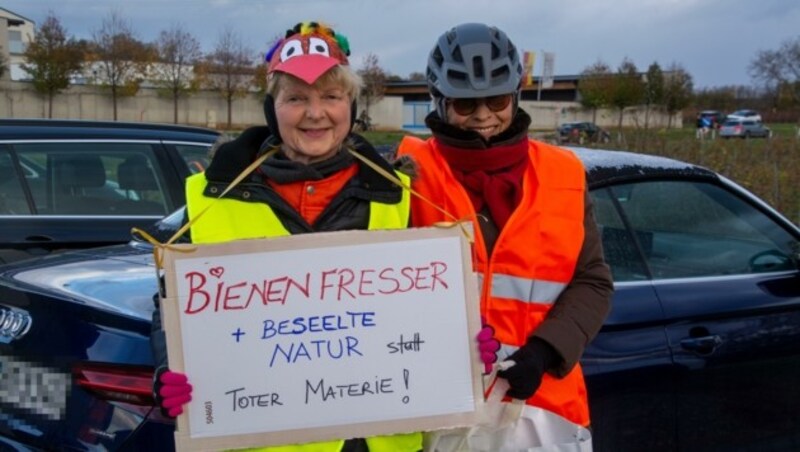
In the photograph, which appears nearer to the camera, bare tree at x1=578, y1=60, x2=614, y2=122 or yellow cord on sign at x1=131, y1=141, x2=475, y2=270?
yellow cord on sign at x1=131, y1=141, x2=475, y2=270

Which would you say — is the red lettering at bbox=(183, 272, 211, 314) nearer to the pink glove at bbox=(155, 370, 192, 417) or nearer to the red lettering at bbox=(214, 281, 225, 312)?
the red lettering at bbox=(214, 281, 225, 312)

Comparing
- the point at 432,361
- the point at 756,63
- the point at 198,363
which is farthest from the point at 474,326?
the point at 756,63

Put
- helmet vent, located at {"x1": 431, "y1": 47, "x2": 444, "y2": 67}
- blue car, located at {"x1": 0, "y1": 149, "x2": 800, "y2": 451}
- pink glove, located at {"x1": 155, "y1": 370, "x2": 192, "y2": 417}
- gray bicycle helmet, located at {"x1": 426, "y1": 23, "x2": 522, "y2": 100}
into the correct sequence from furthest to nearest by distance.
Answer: blue car, located at {"x1": 0, "y1": 149, "x2": 800, "y2": 451}, helmet vent, located at {"x1": 431, "y1": 47, "x2": 444, "y2": 67}, gray bicycle helmet, located at {"x1": 426, "y1": 23, "x2": 522, "y2": 100}, pink glove, located at {"x1": 155, "y1": 370, "x2": 192, "y2": 417}

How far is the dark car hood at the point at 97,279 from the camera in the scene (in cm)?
281

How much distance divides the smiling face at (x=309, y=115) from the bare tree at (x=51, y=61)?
46920mm

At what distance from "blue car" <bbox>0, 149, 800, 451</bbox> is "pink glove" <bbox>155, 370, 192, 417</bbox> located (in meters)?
0.60

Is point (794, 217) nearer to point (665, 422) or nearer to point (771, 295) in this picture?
point (771, 295)

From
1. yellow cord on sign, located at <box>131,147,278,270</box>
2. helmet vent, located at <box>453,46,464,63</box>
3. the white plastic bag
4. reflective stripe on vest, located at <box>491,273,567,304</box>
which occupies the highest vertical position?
helmet vent, located at <box>453,46,464,63</box>

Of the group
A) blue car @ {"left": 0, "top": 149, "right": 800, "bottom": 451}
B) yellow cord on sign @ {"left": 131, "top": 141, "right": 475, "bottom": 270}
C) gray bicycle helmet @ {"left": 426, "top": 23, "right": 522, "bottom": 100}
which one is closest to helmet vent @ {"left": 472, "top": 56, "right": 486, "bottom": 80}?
gray bicycle helmet @ {"left": 426, "top": 23, "right": 522, "bottom": 100}

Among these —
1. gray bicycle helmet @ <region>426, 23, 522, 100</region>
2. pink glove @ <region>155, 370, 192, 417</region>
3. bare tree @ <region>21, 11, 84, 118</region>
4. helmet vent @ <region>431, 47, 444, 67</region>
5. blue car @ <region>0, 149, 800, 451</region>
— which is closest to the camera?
pink glove @ <region>155, 370, 192, 417</region>

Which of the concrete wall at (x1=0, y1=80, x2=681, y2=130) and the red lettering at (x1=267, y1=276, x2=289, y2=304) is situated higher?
the concrete wall at (x1=0, y1=80, x2=681, y2=130)

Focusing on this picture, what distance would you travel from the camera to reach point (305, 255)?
6.50 feet

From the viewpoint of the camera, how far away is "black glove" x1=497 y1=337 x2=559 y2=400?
2.08m

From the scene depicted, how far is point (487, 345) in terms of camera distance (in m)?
2.02
